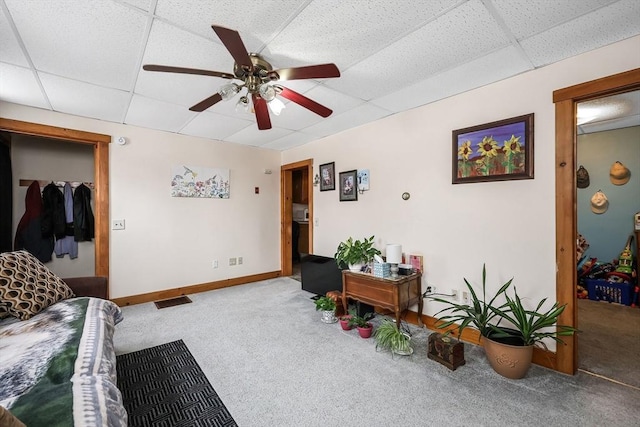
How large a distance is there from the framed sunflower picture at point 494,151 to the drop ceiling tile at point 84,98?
3218 mm

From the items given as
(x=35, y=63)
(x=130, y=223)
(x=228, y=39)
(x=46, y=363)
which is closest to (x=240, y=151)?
(x=130, y=223)

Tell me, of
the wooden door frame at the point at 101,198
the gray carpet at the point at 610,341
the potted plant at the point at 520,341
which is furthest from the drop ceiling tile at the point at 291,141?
the gray carpet at the point at 610,341

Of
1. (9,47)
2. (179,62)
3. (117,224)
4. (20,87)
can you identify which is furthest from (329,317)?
(20,87)

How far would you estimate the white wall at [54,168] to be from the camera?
134 inches

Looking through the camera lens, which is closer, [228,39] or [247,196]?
[228,39]

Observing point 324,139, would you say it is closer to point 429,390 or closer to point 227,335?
point 227,335

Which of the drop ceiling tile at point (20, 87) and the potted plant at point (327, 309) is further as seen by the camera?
the potted plant at point (327, 309)

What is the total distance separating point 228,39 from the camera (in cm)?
127

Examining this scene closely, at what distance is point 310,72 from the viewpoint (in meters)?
1.54

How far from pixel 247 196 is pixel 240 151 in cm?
75

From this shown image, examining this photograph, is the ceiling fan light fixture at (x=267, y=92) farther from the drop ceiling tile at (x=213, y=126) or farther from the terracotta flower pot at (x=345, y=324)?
the terracotta flower pot at (x=345, y=324)

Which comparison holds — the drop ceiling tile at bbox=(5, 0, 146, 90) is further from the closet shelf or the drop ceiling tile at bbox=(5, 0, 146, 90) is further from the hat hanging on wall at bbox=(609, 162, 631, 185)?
the hat hanging on wall at bbox=(609, 162, 631, 185)

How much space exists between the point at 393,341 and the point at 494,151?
1851mm

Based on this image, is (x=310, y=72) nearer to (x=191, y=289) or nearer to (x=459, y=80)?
(x=459, y=80)
